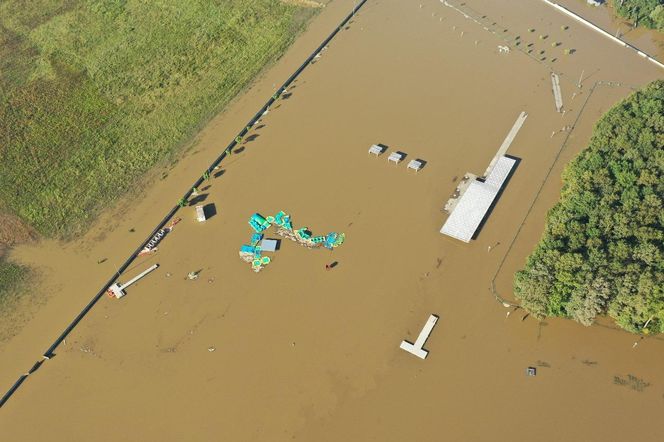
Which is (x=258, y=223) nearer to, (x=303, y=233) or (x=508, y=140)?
(x=303, y=233)

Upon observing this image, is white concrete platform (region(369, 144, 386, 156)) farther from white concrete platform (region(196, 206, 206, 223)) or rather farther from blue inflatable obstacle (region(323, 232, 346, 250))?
white concrete platform (region(196, 206, 206, 223))

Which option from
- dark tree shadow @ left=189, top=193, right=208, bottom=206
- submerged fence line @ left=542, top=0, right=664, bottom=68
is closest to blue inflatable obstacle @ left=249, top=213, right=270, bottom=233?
dark tree shadow @ left=189, top=193, right=208, bottom=206

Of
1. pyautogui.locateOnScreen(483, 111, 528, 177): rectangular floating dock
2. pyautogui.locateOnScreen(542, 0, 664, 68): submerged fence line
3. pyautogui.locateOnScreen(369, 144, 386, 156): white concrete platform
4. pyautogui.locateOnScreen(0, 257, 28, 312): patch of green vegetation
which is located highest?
pyautogui.locateOnScreen(542, 0, 664, 68): submerged fence line

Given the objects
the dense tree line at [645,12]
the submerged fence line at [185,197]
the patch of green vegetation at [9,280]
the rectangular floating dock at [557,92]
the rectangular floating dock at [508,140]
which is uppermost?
the dense tree line at [645,12]

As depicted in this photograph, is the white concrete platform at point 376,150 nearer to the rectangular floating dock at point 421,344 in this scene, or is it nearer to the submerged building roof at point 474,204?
the submerged building roof at point 474,204

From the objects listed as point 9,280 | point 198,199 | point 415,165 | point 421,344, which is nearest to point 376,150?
point 415,165

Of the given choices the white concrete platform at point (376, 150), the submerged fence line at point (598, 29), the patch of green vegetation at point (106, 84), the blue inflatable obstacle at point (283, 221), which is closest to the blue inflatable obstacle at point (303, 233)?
the blue inflatable obstacle at point (283, 221)
